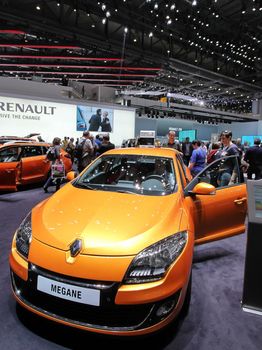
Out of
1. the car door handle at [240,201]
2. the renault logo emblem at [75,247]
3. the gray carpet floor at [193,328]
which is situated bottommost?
the gray carpet floor at [193,328]

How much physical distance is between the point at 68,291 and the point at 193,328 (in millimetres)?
1001

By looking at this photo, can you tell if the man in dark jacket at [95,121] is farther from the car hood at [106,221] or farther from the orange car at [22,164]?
the car hood at [106,221]

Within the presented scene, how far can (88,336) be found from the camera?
1930 millimetres

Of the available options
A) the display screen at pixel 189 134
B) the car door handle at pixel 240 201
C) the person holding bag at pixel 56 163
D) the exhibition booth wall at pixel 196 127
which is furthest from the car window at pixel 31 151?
the display screen at pixel 189 134

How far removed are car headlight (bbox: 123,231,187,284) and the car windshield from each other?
744 mm

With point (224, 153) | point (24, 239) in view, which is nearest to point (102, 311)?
point (24, 239)

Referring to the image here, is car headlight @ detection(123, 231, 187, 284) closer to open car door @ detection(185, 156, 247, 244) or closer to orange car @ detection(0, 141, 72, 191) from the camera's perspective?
open car door @ detection(185, 156, 247, 244)

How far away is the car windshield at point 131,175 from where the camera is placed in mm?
2701

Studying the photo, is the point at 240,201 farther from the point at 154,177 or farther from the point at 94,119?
the point at 94,119

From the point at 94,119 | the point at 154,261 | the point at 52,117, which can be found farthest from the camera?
the point at 94,119

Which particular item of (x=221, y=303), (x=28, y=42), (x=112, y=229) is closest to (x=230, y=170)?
(x=221, y=303)

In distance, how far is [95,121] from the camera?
14305 millimetres

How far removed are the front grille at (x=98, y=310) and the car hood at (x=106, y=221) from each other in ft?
0.60

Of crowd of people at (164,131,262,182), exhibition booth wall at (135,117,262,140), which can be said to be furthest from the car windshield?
exhibition booth wall at (135,117,262,140)
